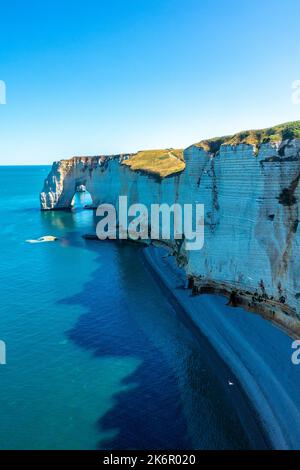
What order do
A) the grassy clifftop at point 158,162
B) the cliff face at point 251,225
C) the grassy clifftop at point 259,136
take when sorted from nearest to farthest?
the cliff face at point 251,225, the grassy clifftop at point 259,136, the grassy clifftop at point 158,162

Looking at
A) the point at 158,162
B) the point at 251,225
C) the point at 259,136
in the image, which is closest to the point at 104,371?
the point at 251,225

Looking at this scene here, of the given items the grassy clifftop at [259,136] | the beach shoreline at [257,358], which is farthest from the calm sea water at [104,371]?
the grassy clifftop at [259,136]

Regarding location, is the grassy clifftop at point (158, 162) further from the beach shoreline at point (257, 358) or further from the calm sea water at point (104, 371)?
the beach shoreline at point (257, 358)

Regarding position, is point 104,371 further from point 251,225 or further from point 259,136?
point 259,136

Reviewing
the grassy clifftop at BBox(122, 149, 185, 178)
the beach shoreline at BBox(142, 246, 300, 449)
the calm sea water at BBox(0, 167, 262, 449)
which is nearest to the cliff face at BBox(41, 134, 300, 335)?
the beach shoreline at BBox(142, 246, 300, 449)

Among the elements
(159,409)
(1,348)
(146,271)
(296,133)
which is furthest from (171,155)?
(159,409)

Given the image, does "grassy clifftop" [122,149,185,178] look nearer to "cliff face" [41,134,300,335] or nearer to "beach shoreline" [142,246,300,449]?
"cliff face" [41,134,300,335]
